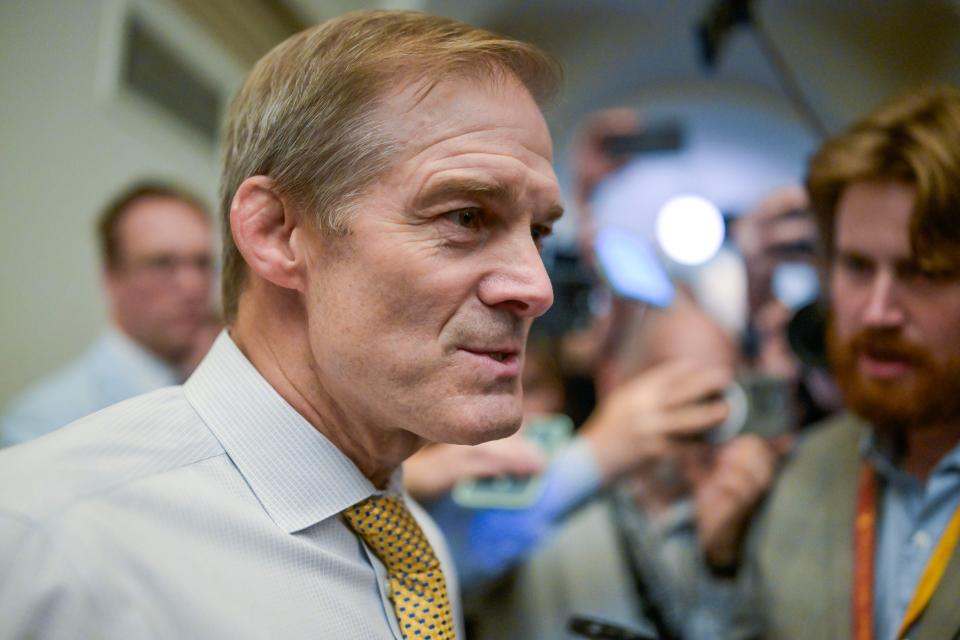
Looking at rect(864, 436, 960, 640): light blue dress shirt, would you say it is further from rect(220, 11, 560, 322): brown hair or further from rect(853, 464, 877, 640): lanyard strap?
rect(220, 11, 560, 322): brown hair

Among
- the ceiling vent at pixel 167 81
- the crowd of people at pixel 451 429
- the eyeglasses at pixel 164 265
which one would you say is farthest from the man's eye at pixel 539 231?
the ceiling vent at pixel 167 81

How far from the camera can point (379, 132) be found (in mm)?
832

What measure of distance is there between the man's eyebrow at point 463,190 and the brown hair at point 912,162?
2.55 feet

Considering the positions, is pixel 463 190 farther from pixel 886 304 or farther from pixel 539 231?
pixel 886 304

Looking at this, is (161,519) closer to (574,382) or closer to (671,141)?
(574,382)

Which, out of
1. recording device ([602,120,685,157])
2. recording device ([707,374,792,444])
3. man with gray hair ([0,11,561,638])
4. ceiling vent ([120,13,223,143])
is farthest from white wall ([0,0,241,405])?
recording device ([707,374,792,444])

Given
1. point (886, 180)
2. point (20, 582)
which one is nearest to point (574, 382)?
point (886, 180)

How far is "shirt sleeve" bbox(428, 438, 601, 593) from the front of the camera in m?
1.59

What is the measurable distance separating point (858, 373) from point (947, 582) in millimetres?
366

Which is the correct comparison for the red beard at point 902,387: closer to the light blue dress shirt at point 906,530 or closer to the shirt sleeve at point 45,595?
the light blue dress shirt at point 906,530

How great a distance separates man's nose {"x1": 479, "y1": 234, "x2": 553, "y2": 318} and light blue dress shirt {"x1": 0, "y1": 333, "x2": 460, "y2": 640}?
26 centimetres

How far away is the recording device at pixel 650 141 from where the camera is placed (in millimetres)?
2439

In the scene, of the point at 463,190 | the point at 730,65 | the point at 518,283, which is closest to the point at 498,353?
the point at 518,283

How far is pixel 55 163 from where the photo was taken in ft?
6.66
